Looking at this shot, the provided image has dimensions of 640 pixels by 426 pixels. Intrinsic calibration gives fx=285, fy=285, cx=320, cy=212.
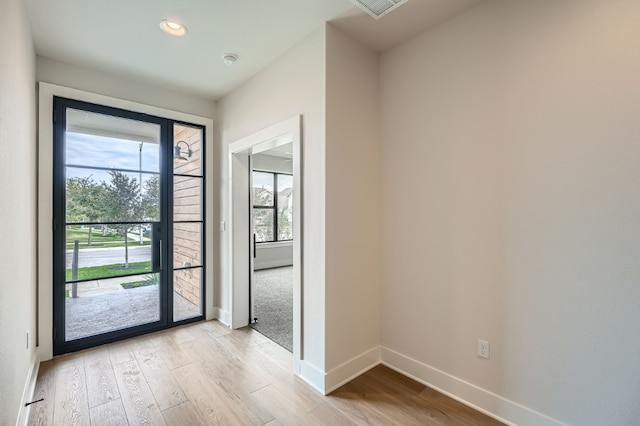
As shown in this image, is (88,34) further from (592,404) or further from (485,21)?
(592,404)

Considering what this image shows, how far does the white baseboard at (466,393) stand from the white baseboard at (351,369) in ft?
0.36

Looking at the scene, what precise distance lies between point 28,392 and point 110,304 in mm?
1058

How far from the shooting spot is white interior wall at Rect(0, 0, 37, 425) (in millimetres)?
1423

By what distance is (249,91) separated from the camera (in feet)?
10.1

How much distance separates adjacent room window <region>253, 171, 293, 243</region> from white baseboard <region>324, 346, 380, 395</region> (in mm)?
4742

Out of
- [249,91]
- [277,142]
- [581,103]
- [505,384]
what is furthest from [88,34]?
[505,384]

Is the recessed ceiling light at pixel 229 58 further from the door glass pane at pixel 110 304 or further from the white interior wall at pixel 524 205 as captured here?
the door glass pane at pixel 110 304

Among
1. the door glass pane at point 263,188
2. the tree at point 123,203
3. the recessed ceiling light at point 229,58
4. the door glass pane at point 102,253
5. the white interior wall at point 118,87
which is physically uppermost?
the recessed ceiling light at point 229,58

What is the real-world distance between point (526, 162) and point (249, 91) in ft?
8.61

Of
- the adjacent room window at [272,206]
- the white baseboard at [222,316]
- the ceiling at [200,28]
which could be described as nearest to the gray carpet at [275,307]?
the white baseboard at [222,316]

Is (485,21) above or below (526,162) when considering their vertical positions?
above

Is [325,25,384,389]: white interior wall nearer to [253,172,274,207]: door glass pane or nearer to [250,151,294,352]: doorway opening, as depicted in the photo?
[250,151,294,352]: doorway opening

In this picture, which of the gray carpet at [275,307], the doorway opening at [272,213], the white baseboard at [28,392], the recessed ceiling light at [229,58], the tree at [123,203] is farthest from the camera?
the doorway opening at [272,213]

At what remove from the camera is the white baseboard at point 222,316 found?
133 inches
